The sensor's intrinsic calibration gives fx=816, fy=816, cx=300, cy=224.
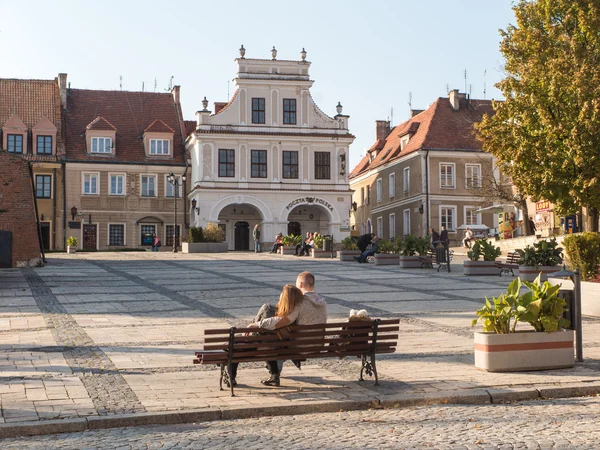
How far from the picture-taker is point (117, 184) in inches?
2136

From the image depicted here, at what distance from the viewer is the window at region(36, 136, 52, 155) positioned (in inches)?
2087

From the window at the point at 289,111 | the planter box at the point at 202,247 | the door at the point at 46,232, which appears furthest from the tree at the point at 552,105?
the door at the point at 46,232

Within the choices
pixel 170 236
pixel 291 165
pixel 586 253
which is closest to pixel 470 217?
pixel 291 165

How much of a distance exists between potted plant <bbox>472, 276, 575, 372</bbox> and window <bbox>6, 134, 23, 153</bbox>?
47.7m

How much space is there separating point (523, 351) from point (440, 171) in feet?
147

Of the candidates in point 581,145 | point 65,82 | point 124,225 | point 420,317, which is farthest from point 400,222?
point 420,317

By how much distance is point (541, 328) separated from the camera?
9.69 meters

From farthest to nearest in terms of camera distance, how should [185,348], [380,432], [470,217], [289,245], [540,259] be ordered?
1. [470,217]
2. [289,245]
3. [540,259]
4. [185,348]
5. [380,432]

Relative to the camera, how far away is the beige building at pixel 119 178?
2094 inches

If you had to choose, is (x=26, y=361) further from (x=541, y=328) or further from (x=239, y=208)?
(x=239, y=208)

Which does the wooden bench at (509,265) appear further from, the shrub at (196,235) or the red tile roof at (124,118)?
the red tile roof at (124,118)

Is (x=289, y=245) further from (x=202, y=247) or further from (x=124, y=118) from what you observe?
(x=124, y=118)

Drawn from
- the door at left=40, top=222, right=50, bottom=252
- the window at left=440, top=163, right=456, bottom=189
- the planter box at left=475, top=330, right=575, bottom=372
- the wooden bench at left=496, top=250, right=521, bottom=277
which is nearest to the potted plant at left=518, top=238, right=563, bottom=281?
the wooden bench at left=496, top=250, right=521, bottom=277

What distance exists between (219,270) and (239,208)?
2719cm
